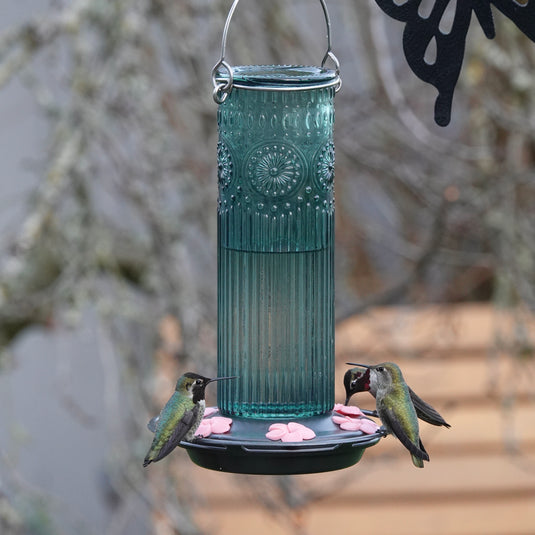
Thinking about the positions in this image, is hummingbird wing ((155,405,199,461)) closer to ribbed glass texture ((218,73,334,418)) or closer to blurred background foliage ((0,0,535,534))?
ribbed glass texture ((218,73,334,418))

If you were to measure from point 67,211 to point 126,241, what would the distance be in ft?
1.34

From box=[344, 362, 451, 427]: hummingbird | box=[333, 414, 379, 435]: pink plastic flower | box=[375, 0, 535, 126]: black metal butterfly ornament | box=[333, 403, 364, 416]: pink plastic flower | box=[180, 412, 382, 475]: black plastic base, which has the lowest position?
box=[180, 412, 382, 475]: black plastic base

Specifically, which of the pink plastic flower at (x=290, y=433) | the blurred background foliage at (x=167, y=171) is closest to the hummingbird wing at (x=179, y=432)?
the pink plastic flower at (x=290, y=433)

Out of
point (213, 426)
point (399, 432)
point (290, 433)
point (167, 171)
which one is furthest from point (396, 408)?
point (167, 171)

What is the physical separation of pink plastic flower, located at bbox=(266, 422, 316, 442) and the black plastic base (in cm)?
1

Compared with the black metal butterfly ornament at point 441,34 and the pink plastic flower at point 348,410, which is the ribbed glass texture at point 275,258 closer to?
the pink plastic flower at point 348,410

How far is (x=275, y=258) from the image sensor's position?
220 cm

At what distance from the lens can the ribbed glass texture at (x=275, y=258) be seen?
7.23 feet

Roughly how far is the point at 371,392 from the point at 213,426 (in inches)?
12.4

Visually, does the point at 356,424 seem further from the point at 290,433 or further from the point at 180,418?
the point at 180,418

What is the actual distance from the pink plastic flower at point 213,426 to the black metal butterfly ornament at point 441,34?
26.7 inches

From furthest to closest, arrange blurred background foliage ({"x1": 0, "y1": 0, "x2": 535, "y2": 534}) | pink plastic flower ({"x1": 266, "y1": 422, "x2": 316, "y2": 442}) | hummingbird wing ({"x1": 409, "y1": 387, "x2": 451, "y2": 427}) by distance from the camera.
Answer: blurred background foliage ({"x1": 0, "y1": 0, "x2": 535, "y2": 534}), hummingbird wing ({"x1": 409, "y1": 387, "x2": 451, "y2": 427}), pink plastic flower ({"x1": 266, "y1": 422, "x2": 316, "y2": 442})

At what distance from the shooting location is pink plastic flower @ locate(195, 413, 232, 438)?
81.4 inches

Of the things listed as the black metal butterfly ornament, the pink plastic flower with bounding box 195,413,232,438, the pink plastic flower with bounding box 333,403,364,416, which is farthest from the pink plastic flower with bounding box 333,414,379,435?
the black metal butterfly ornament
